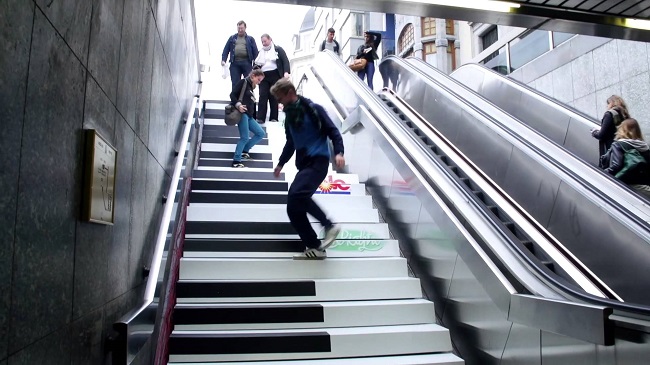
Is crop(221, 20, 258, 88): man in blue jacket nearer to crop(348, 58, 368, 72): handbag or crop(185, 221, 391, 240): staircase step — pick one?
crop(348, 58, 368, 72): handbag

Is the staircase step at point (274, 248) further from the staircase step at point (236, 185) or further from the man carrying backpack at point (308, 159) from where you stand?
the staircase step at point (236, 185)

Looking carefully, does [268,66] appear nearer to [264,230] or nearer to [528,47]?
[264,230]

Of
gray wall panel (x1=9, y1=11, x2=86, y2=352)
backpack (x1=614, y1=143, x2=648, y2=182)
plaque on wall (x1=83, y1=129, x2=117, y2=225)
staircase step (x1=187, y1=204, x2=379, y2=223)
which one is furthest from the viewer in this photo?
backpack (x1=614, y1=143, x2=648, y2=182)

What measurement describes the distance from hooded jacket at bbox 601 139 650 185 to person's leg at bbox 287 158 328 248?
9.70ft

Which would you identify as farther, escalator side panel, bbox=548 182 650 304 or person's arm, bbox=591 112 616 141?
person's arm, bbox=591 112 616 141

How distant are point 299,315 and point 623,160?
11.8ft

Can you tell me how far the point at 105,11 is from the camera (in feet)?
6.61

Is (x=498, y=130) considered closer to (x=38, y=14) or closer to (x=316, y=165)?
(x=316, y=165)

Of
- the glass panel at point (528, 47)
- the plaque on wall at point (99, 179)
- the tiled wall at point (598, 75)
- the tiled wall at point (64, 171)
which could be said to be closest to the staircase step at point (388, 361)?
the tiled wall at point (64, 171)

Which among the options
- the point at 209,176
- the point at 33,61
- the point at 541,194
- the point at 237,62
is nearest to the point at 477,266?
the point at 541,194

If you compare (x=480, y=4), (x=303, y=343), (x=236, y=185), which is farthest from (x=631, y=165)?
(x=236, y=185)

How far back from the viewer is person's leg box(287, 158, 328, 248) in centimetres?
412

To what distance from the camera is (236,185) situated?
17.7ft

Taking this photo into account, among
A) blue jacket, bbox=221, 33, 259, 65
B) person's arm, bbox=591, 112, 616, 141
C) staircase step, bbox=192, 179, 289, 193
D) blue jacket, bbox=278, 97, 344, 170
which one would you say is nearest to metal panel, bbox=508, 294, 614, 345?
blue jacket, bbox=278, 97, 344, 170
